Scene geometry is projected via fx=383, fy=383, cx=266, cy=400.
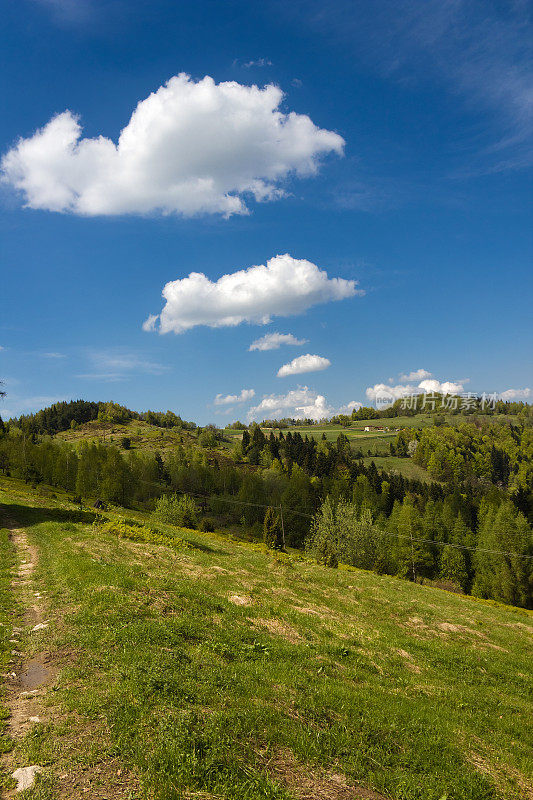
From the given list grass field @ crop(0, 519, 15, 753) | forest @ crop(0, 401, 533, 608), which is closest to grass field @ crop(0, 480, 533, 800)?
grass field @ crop(0, 519, 15, 753)

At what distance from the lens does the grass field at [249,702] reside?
290 inches

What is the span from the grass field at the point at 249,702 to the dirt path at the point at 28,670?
290mm

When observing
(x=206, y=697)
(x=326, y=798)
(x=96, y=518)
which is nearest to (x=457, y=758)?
(x=326, y=798)

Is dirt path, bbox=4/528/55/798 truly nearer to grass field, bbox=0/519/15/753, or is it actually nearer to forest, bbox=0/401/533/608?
grass field, bbox=0/519/15/753

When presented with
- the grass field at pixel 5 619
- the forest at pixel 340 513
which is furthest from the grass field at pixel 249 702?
the forest at pixel 340 513

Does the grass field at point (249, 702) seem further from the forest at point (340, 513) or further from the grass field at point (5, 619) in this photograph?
the forest at point (340, 513)

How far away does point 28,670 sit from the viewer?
10625mm

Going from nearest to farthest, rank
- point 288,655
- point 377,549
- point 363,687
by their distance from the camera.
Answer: point 363,687
point 288,655
point 377,549

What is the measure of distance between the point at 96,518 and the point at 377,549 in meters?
68.0

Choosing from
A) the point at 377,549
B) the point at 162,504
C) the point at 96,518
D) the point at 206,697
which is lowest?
the point at 377,549

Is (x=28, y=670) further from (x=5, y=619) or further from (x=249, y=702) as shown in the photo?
(x=249, y=702)

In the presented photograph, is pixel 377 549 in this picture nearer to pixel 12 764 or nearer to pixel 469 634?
→ pixel 469 634

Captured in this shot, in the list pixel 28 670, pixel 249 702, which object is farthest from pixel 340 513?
pixel 28 670

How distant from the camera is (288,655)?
13.8 metres
